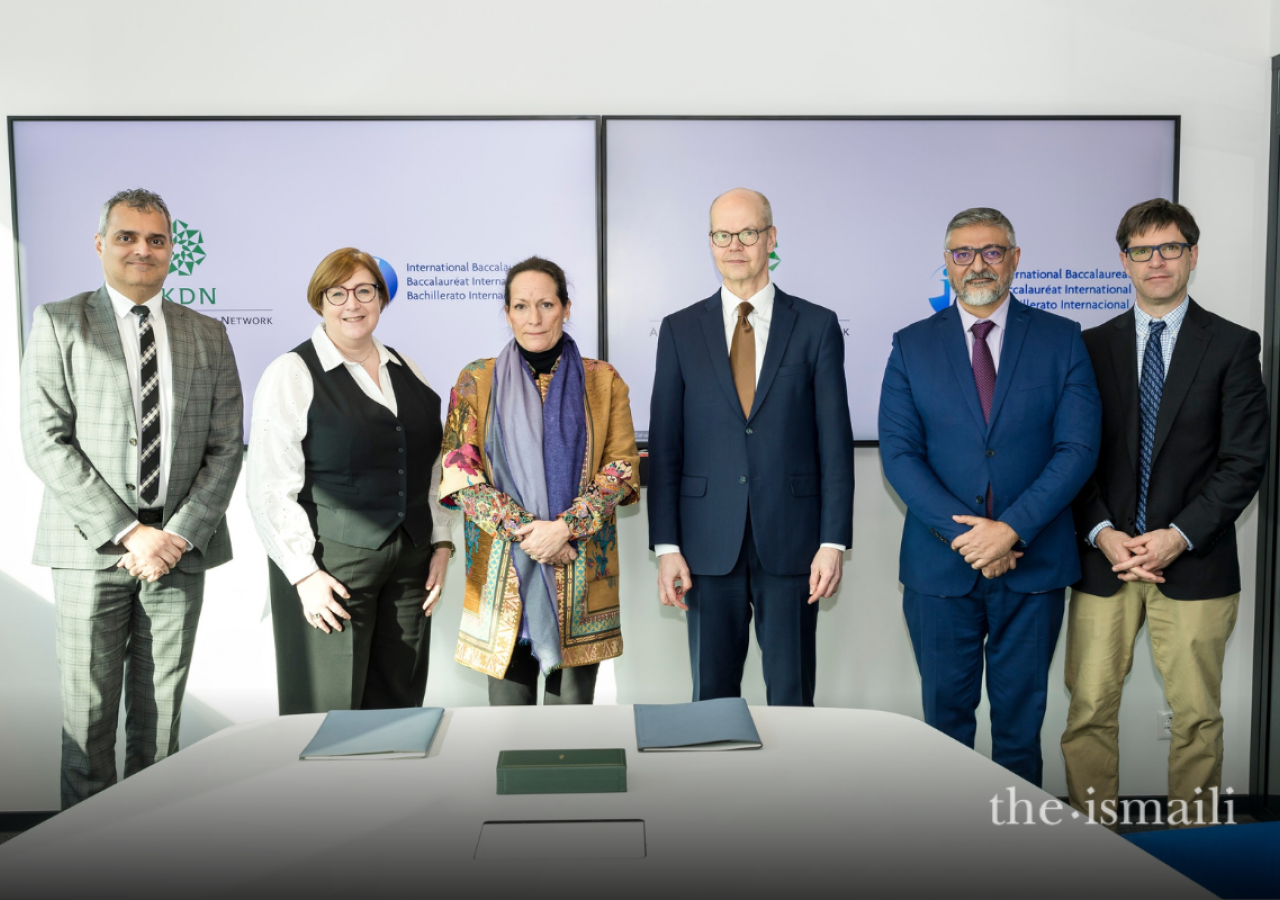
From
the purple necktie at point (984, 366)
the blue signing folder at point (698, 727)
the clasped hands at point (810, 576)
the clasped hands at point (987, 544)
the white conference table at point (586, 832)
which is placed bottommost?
the white conference table at point (586, 832)

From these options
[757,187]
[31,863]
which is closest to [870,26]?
[757,187]

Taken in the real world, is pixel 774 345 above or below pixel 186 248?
below

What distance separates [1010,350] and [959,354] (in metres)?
0.14

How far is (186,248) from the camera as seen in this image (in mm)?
3113

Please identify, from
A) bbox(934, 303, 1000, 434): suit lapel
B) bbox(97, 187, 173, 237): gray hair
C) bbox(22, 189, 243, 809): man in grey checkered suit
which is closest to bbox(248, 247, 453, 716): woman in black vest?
bbox(22, 189, 243, 809): man in grey checkered suit

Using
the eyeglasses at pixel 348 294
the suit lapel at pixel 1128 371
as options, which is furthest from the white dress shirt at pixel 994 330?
the eyeglasses at pixel 348 294

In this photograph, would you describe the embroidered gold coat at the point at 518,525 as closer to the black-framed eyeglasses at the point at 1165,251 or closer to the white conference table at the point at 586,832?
the white conference table at the point at 586,832

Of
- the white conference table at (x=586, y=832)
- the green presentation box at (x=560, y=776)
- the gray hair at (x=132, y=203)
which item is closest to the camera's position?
the white conference table at (x=586, y=832)

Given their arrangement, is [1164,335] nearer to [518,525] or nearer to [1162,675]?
[1162,675]

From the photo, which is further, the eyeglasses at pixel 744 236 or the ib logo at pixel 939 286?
the ib logo at pixel 939 286

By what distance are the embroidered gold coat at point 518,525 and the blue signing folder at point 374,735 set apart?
0.78 metres

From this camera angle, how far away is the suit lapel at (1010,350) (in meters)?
2.47

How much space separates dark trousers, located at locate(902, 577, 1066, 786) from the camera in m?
2.48

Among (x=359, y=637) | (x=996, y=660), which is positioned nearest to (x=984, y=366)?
(x=996, y=660)
